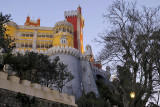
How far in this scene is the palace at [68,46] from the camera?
3881 centimetres

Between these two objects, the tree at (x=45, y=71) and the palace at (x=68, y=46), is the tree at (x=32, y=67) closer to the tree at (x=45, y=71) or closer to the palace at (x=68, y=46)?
the tree at (x=45, y=71)

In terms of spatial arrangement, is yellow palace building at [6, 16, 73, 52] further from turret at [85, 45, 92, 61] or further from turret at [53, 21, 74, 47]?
turret at [85, 45, 92, 61]

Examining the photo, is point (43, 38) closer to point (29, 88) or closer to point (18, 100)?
point (29, 88)

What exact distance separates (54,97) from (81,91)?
81.2 ft

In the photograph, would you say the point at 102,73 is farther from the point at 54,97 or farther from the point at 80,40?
the point at 54,97

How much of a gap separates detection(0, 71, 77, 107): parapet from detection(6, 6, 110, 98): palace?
20950mm

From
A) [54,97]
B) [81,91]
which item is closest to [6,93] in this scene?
[54,97]

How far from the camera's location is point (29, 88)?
1163 cm

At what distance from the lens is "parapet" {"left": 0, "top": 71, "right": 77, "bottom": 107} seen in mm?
10488

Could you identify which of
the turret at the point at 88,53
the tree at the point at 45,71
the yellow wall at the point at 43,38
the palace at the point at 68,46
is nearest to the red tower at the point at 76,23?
the palace at the point at 68,46

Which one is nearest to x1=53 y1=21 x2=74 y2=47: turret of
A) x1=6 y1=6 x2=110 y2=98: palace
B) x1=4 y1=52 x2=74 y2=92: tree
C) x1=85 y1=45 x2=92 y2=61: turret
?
x1=6 y1=6 x2=110 y2=98: palace

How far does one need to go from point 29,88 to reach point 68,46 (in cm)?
3049

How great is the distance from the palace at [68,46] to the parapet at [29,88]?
825 inches

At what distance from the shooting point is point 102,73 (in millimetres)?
49625
